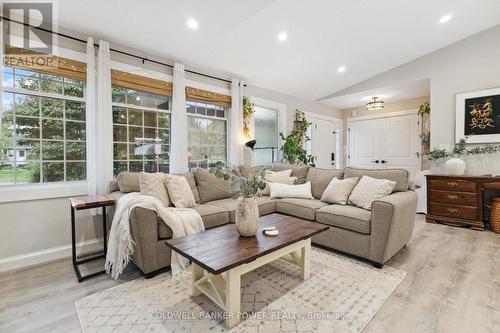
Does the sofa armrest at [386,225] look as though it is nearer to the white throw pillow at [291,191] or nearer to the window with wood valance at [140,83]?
the white throw pillow at [291,191]

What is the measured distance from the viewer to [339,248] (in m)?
2.62

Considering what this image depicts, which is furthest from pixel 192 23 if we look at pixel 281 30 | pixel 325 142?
pixel 325 142

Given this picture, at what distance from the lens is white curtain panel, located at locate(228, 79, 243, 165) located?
422 cm

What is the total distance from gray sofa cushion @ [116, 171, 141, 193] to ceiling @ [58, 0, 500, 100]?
167 cm

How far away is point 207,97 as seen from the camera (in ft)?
12.9

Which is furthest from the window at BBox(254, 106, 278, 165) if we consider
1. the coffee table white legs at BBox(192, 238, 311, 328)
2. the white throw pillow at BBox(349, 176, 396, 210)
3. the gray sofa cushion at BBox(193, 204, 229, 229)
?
the coffee table white legs at BBox(192, 238, 311, 328)

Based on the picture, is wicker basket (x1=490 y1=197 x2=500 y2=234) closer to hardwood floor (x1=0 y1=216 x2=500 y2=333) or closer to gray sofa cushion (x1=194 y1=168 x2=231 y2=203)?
hardwood floor (x1=0 y1=216 x2=500 y2=333)

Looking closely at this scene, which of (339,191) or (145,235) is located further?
(339,191)

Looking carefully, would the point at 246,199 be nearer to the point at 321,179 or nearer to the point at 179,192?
the point at 179,192

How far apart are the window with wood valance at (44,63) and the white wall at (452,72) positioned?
533 centimetres

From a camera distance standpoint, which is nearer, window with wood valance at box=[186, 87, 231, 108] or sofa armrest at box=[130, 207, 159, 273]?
sofa armrest at box=[130, 207, 159, 273]

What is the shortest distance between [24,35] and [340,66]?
4509 millimetres

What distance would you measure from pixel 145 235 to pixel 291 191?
6.60 ft

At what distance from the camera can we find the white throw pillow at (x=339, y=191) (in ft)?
9.66
